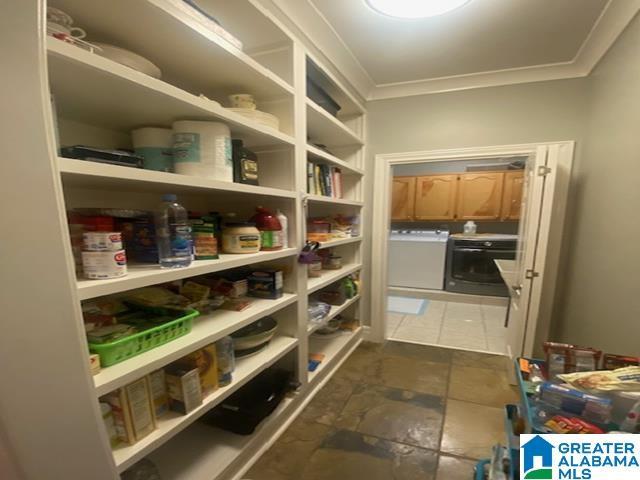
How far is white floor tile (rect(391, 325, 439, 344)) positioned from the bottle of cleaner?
178 cm

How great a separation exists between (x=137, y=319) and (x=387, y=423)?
54.9 inches

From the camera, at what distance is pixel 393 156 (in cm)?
237

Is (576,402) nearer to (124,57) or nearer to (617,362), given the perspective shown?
(617,362)

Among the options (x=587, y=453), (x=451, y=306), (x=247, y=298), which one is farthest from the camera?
(x=451, y=306)

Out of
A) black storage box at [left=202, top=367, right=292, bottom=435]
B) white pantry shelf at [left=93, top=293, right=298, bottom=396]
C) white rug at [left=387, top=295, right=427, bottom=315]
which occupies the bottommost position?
white rug at [left=387, top=295, right=427, bottom=315]

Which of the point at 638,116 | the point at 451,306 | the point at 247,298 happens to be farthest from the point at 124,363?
the point at 451,306

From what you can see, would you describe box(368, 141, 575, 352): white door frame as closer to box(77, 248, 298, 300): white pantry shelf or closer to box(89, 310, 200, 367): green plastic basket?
box(77, 248, 298, 300): white pantry shelf

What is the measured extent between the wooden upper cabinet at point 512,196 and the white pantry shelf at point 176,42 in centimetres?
356

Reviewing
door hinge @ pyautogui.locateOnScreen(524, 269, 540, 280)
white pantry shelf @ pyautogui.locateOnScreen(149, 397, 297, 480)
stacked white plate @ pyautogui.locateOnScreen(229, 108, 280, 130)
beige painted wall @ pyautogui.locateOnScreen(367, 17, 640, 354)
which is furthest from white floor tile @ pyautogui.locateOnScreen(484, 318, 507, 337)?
stacked white plate @ pyautogui.locateOnScreen(229, 108, 280, 130)

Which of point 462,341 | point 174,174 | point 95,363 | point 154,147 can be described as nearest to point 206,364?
point 95,363

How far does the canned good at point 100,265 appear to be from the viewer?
741 millimetres

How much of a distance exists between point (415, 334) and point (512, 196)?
2416 mm

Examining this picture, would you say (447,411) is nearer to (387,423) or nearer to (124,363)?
(387,423)

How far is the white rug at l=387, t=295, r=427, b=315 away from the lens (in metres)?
3.48
